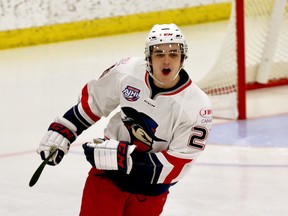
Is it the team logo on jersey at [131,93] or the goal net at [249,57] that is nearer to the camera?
the team logo on jersey at [131,93]

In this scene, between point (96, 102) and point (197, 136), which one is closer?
point (197, 136)

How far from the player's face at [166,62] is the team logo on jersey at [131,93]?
0.14 metres

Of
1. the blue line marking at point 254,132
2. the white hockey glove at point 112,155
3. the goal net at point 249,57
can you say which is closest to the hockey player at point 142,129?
the white hockey glove at point 112,155

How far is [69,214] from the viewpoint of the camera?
14.3ft

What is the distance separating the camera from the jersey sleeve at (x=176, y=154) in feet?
10.2

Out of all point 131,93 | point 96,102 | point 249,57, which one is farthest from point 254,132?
point 131,93

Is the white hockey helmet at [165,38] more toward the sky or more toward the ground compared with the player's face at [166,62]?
more toward the sky

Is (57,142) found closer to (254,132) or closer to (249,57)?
(254,132)

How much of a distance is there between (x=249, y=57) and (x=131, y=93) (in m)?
3.83

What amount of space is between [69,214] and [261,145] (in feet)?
5.48

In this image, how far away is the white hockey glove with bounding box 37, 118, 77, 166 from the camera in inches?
128

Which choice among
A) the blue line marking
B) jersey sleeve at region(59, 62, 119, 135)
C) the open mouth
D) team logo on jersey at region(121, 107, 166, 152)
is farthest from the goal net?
the open mouth

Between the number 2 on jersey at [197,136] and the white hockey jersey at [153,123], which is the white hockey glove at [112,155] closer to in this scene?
the white hockey jersey at [153,123]

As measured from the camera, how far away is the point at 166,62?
3.04m
